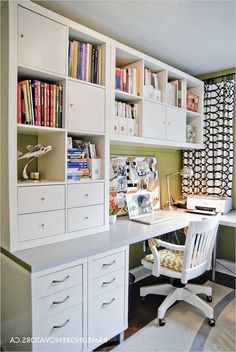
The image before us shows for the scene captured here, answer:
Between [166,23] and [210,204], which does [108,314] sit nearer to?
[210,204]

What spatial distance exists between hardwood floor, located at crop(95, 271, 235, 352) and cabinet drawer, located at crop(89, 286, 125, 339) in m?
0.16

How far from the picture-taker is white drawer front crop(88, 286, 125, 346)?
5.30 ft

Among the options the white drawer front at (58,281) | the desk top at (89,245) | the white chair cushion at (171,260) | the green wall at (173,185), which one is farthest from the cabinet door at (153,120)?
the white drawer front at (58,281)

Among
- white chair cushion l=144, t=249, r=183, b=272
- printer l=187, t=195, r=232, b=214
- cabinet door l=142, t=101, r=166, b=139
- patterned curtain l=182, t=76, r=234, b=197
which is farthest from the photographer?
patterned curtain l=182, t=76, r=234, b=197

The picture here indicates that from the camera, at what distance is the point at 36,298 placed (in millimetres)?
1334

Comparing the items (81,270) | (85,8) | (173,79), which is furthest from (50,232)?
(173,79)

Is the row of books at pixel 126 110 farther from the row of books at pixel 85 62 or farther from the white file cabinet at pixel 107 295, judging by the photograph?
the white file cabinet at pixel 107 295

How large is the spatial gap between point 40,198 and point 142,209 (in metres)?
1.21

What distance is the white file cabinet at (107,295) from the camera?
5.26 feet

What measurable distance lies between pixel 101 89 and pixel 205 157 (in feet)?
5.60

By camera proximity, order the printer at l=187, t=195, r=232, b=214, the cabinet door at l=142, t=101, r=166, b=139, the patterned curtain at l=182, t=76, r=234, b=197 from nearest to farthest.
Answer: the cabinet door at l=142, t=101, r=166, b=139 < the printer at l=187, t=195, r=232, b=214 < the patterned curtain at l=182, t=76, r=234, b=197

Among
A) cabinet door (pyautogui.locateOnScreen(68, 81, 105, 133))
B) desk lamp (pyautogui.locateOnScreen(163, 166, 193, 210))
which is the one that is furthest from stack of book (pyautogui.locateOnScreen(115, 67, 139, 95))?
desk lamp (pyautogui.locateOnScreen(163, 166, 193, 210))

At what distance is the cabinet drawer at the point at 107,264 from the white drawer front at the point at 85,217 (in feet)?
0.94

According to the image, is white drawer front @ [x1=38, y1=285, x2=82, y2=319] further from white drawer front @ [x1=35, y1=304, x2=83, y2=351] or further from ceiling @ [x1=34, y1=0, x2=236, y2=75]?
ceiling @ [x1=34, y1=0, x2=236, y2=75]
